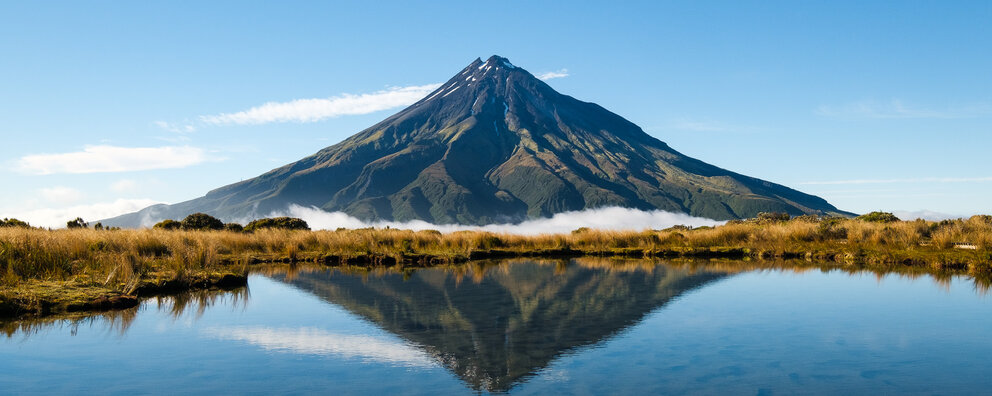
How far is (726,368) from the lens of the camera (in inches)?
375

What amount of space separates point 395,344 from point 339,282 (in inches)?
384

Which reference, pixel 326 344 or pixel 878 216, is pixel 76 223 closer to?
pixel 326 344

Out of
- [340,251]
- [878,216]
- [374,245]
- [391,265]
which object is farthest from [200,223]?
[878,216]

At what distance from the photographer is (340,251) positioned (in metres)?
30.0

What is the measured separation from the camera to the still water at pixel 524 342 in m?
8.80

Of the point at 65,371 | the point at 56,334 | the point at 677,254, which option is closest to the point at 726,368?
the point at 65,371

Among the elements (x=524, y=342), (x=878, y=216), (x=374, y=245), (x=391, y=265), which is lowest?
(x=524, y=342)

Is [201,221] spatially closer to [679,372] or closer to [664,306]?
[664,306]

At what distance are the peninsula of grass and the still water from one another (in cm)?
133

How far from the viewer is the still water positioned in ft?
28.9

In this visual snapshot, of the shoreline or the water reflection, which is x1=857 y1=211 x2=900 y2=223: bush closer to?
the shoreline

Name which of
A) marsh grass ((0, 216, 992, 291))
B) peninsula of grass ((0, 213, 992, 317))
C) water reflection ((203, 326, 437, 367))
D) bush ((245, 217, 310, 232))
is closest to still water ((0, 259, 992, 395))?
water reflection ((203, 326, 437, 367))

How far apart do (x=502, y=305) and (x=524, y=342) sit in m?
4.12

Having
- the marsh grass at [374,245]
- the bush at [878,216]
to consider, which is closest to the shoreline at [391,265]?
the marsh grass at [374,245]
